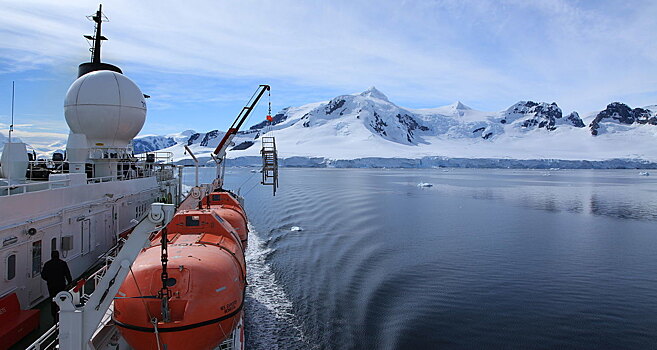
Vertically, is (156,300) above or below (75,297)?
below

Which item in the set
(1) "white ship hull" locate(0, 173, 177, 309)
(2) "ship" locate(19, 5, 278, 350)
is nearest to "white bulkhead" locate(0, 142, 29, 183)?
(1) "white ship hull" locate(0, 173, 177, 309)

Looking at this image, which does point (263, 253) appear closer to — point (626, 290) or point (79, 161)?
point (79, 161)

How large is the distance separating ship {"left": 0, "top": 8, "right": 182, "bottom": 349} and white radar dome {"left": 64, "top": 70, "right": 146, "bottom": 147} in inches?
1.4

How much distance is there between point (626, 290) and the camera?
1323 centimetres

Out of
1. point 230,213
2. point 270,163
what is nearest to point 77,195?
point 230,213

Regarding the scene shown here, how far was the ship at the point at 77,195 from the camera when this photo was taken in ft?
27.0

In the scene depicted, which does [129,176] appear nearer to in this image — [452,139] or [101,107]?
[101,107]

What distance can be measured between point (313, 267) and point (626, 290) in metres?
10.6

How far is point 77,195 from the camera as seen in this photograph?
11023 mm

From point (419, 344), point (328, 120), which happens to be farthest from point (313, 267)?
point (328, 120)

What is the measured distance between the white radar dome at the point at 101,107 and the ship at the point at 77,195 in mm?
35

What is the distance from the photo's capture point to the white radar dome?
53.0 feet

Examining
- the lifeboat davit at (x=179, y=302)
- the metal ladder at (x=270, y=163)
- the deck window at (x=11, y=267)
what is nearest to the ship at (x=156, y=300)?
the lifeboat davit at (x=179, y=302)

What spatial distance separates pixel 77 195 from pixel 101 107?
653 centimetres
